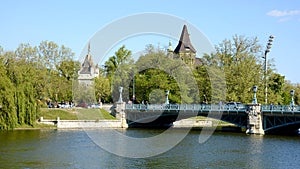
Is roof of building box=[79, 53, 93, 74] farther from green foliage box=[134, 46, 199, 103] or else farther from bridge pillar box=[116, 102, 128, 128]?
bridge pillar box=[116, 102, 128, 128]

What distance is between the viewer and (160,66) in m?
68.8

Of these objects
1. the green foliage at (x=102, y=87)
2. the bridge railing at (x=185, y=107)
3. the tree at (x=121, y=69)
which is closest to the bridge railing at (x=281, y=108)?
the bridge railing at (x=185, y=107)

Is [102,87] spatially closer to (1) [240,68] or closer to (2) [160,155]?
(1) [240,68]

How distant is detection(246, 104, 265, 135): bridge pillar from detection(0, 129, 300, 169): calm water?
462 centimetres

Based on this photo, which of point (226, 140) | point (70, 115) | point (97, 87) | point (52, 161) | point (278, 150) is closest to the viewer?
point (52, 161)

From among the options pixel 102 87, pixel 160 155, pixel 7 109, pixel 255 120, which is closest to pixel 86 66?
pixel 102 87

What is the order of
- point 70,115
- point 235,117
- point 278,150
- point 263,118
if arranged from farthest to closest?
point 70,115, point 235,117, point 263,118, point 278,150

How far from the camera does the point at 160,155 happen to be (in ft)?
118

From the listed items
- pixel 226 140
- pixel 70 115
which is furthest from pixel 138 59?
pixel 226 140

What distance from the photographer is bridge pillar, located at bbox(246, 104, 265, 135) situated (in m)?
51.9

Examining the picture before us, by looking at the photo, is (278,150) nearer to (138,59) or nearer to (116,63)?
(138,59)

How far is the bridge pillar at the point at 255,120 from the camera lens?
51.9 metres

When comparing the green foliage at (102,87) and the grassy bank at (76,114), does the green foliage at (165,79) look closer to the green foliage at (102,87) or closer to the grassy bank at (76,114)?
the grassy bank at (76,114)

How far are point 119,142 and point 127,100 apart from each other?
30765mm
